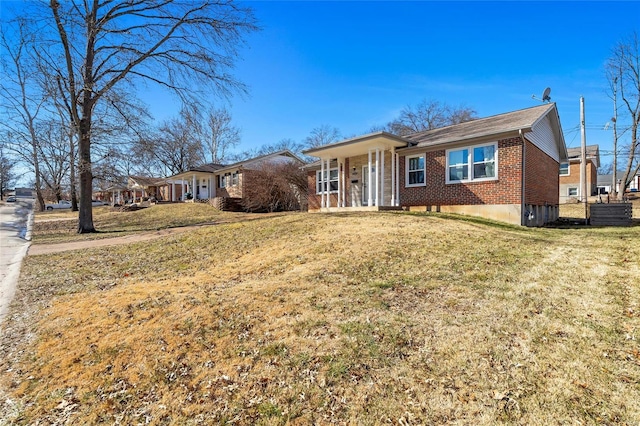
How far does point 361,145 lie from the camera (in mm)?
14219

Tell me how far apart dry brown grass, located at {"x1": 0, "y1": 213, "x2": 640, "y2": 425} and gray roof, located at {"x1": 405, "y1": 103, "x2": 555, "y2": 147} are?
6589mm

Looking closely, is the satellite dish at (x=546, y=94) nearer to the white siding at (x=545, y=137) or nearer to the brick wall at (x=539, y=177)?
the white siding at (x=545, y=137)

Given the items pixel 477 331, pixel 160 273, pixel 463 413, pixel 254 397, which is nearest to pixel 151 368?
pixel 254 397

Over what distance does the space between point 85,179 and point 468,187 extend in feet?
54.4

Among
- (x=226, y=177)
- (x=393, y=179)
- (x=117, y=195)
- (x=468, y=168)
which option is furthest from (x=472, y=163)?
(x=117, y=195)

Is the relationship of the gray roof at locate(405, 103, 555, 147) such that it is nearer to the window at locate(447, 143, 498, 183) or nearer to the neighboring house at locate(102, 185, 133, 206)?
the window at locate(447, 143, 498, 183)

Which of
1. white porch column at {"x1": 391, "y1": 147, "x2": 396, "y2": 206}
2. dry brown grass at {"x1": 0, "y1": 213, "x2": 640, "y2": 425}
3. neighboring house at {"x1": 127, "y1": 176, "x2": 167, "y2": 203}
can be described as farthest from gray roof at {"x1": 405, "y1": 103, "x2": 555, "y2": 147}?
neighboring house at {"x1": 127, "y1": 176, "x2": 167, "y2": 203}

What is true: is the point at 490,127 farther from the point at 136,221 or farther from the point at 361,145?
the point at 136,221

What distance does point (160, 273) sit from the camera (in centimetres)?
677

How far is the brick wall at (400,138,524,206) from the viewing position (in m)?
11.7

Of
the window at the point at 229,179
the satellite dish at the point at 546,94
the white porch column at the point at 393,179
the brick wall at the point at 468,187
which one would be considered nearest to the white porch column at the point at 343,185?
the white porch column at the point at 393,179

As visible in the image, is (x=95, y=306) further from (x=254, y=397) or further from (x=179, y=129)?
(x=179, y=129)

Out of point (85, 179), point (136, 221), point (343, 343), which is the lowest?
point (343, 343)

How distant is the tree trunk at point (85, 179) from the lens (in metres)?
14.5
